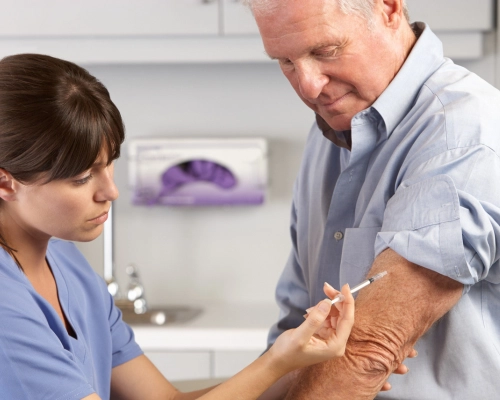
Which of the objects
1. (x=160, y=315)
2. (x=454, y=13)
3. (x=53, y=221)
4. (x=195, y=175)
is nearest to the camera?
(x=53, y=221)

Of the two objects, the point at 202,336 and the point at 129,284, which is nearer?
the point at 202,336

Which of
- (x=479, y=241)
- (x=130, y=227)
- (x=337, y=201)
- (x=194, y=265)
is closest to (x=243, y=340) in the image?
(x=194, y=265)

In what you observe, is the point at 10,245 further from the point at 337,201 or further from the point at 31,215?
the point at 337,201

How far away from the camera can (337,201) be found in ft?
4.14

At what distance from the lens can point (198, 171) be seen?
103 inches

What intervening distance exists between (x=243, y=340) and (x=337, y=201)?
1133 millimetres

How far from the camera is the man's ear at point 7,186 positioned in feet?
3.43

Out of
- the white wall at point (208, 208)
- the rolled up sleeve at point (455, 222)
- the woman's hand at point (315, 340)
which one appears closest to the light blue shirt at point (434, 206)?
the rolled up sleeve at point (455, 222)

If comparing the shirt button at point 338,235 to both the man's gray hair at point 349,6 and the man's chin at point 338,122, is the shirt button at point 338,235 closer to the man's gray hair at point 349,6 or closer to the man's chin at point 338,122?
the man's chin at point 338,122

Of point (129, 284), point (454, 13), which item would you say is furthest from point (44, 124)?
point (129, 284)

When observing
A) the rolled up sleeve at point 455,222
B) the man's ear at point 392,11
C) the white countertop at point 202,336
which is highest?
the man's ear at point 392,11

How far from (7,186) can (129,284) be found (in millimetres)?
1601

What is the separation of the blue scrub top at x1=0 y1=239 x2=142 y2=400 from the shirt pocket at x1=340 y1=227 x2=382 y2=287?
401 mm

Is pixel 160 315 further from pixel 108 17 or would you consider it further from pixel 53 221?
pixel 53 221
